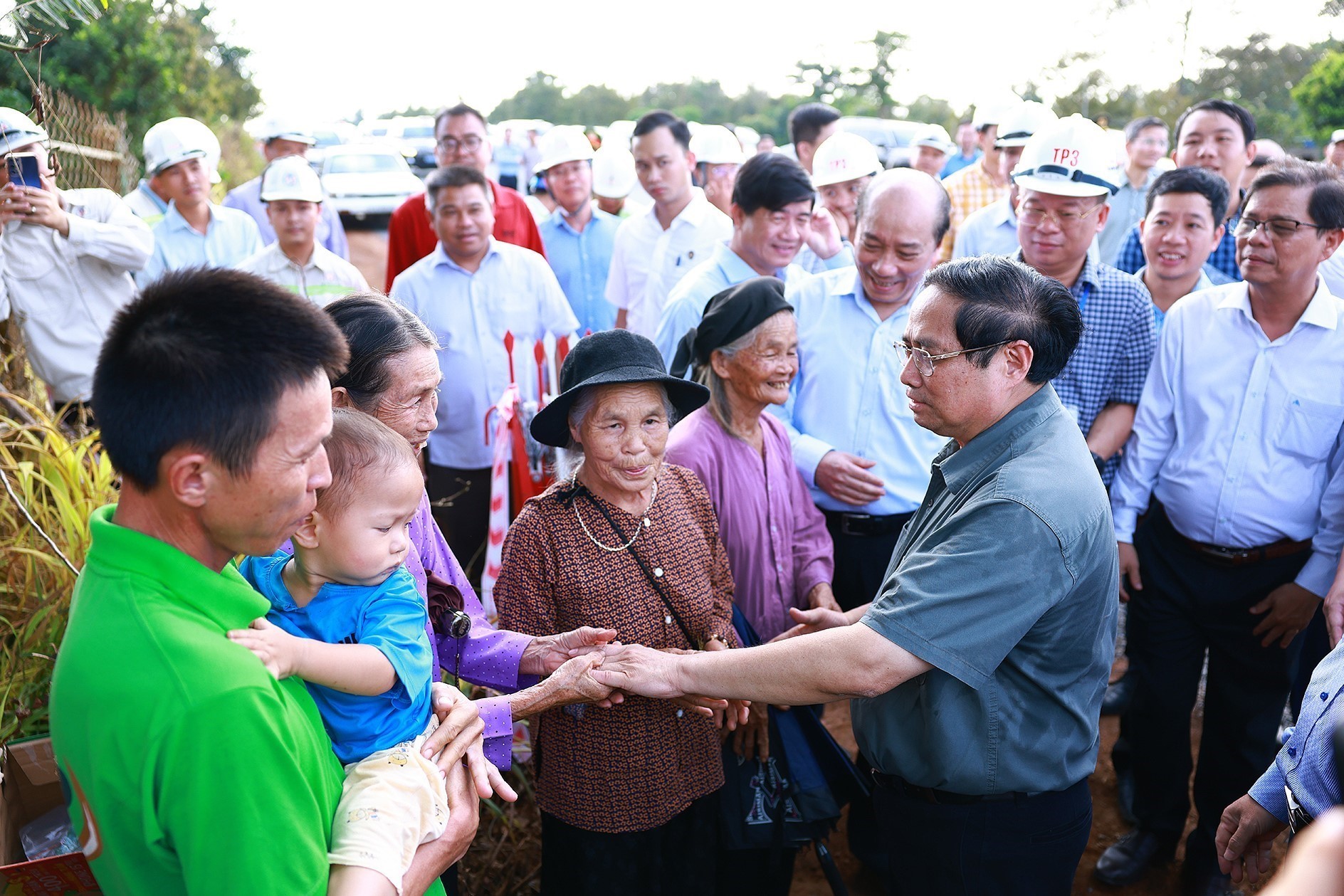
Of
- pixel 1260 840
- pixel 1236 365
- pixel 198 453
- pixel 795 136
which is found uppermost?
pixel 795 136

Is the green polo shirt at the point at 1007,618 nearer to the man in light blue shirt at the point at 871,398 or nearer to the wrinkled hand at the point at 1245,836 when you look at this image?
the wrinkled hand at the point at 1245,836

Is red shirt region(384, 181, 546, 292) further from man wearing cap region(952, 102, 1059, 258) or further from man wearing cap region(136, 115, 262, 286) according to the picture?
man wearing cap region(952, 102, 1059, 258)

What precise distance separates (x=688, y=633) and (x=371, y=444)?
1.22 metres

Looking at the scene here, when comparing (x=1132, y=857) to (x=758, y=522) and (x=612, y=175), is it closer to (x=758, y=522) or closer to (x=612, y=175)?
(x=758, y=522)

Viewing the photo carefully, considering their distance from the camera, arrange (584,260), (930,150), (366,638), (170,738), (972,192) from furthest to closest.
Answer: (930,150)
(972,192)
(584,260)
(366,638)
(170,738)

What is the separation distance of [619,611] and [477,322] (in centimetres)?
277

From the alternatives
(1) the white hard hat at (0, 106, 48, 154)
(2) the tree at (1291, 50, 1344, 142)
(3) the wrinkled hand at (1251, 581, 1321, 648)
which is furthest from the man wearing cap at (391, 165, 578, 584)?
(2) the tree at (1291, 50, 1344, 142)

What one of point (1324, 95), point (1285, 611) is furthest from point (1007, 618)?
point (1324, 95)

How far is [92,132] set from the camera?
8.41 m

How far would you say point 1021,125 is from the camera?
6.23 m

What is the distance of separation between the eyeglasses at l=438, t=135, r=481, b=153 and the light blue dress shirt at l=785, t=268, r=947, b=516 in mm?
3830

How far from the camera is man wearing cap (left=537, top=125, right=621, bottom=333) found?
686cm

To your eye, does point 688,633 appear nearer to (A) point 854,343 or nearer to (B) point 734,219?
(A) point 854,343

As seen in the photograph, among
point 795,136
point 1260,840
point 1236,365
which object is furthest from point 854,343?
point 795,136
